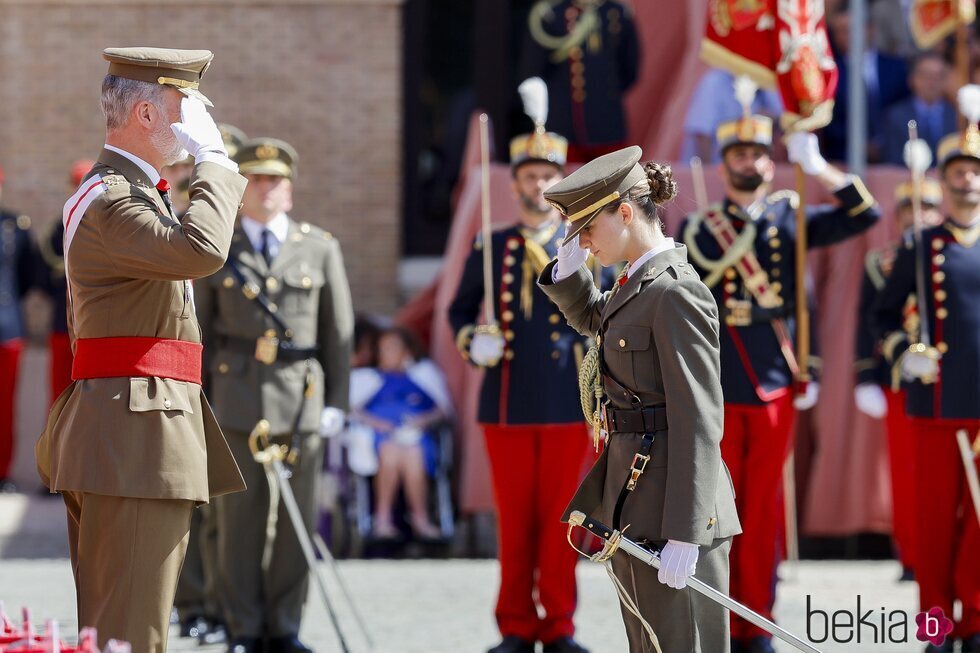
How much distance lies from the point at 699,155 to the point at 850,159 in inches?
43.8

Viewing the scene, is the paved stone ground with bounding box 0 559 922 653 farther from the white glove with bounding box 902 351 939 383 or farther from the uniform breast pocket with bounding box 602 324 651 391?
the uniform breast pocket with bounding box 602 324 651 391

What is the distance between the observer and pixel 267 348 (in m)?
6.00

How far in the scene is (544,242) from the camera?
6.18 metres

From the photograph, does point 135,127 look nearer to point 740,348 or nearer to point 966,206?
point 740,348

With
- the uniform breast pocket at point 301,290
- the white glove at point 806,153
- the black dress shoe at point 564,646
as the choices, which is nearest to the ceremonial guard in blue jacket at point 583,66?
the white glove at point 806,153

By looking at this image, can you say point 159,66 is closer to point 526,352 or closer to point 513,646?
point 526,352

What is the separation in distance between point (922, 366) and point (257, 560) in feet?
8.64

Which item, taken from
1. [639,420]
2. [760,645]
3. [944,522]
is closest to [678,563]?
[639,420]

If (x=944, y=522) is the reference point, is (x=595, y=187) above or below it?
above

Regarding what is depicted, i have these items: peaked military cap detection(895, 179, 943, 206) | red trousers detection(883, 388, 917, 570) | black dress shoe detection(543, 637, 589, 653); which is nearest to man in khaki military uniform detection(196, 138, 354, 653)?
black dress shoe detection(543, 637, 589, 653)

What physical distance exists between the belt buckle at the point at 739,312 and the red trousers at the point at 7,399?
544 centimetres

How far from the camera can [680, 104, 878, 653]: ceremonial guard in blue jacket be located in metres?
5.95

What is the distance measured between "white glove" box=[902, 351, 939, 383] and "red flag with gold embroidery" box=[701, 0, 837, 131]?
3.19 feet

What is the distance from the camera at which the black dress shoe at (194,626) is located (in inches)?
255
